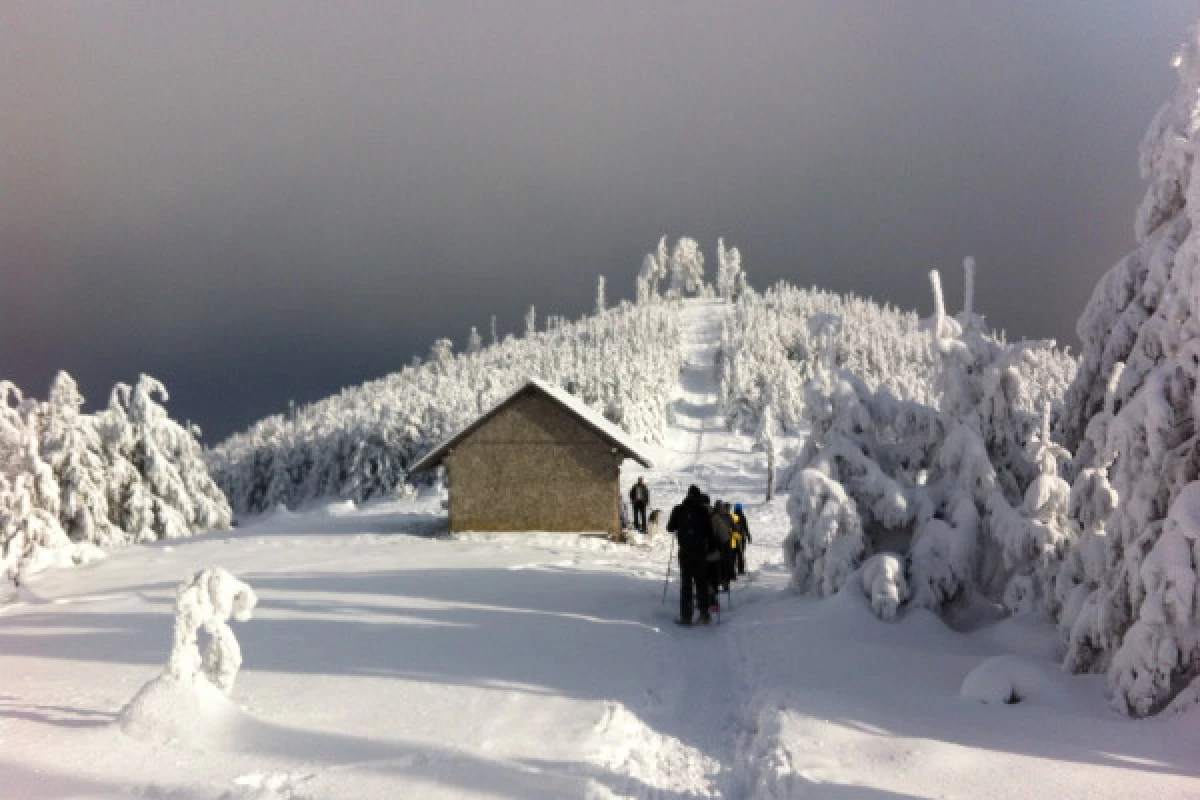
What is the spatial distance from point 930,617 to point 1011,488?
118 inches

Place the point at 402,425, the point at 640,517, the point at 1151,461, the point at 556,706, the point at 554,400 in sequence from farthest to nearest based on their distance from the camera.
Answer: the point at 402,425
the point at 640,517
the point at 554,400
the point at 556,706
the point at 1151,461

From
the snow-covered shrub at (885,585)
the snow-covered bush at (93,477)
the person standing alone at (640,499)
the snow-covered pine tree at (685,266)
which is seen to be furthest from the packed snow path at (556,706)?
the snow-covered pine tree at (685,266)

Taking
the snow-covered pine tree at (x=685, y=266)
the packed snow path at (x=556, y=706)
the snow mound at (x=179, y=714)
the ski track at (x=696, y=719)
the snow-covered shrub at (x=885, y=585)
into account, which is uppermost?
the snow-covered pine tree at (x=685, y=266)

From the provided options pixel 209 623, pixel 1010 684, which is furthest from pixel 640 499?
pixel 209 623

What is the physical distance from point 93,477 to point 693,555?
2812 cm

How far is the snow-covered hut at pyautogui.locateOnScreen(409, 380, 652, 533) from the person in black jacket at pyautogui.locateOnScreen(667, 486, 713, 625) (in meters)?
12.0

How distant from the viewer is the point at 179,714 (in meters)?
6.76

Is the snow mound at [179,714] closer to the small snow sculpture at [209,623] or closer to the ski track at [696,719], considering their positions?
the small snow sculpture at [209,623]

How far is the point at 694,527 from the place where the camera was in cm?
1292

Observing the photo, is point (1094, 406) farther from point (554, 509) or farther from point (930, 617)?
point (554, 509)

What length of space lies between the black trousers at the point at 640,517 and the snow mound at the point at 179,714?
1992cm

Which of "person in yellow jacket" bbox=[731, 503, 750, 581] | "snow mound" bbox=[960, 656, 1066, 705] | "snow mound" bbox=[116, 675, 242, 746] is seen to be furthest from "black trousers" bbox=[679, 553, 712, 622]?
"snow mound" bbox=[116, 675, 242, 746]

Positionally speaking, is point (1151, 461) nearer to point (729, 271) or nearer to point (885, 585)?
point (885, 585)

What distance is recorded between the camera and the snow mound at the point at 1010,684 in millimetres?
7852
